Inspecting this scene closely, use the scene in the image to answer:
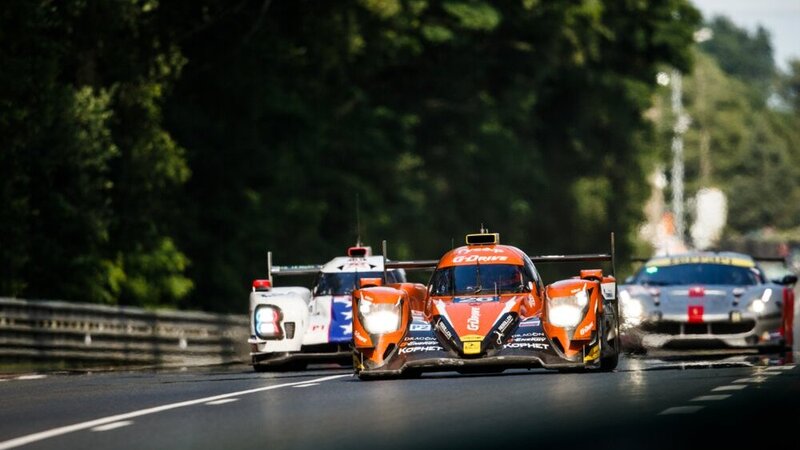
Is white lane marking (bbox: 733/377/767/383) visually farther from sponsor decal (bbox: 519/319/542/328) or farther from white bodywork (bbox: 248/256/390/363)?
white bodywork (bbox: 248/256/390/363)

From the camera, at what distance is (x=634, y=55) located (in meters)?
69.4

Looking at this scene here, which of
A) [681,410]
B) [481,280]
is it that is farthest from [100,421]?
[481,280]

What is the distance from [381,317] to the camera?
837 inches

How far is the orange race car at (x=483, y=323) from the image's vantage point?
819 inches

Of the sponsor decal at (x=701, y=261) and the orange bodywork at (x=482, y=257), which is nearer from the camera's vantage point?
the orange bodywork at (x=482, y=257)

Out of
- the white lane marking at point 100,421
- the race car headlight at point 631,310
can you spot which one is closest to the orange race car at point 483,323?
the white lane marking at point 100,421

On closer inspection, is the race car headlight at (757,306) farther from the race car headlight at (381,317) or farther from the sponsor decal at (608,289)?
the race car headlight at (381,317)

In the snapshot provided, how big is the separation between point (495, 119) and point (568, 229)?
7.23m

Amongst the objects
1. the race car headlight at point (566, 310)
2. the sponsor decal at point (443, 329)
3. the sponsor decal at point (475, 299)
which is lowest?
the sponsor decal at point (443, 329)

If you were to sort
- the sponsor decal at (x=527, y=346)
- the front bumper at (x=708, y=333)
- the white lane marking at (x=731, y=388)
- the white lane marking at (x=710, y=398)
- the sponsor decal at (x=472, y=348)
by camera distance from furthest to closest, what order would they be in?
the front bumper at (x=708, y=333) < the sponsor decal at (x=527, y=346) < the sponsor decal at (x=472, y=348) < the white lane marking at (x=731, y=388) < the white lane marking at (x=710, y=398)

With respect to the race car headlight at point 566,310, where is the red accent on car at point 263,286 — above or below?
above

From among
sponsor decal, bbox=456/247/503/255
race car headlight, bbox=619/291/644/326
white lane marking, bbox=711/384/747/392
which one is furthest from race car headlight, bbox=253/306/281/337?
white lane marking, bbox=711/384/747/392

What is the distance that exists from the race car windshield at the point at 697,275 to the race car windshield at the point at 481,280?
626 centimetres

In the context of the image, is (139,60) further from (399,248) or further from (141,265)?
(399,248)
